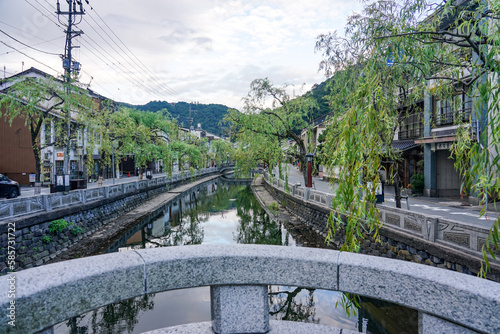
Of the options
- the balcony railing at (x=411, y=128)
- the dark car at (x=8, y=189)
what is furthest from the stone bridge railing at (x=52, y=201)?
the balcony railing at (x=411, y=128)

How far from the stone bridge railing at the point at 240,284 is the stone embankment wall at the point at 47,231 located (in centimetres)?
738

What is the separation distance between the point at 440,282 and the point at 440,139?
17.6m

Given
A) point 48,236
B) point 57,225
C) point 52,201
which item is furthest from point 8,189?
point 48,236

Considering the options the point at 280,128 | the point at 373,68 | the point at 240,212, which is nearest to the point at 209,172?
the point at 240,212

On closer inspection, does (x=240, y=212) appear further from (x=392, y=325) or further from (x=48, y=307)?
(x=48, y=307)

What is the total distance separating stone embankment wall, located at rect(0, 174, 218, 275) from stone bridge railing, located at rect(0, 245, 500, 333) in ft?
24.2

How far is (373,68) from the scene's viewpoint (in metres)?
3.49

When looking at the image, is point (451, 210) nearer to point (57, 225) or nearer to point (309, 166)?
point (309, 166)

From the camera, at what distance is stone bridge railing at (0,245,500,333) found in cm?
196

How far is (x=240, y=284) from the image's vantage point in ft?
8.20

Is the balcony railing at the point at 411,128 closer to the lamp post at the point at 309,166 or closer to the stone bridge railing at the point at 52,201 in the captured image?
the lamp post at the point at 309,166

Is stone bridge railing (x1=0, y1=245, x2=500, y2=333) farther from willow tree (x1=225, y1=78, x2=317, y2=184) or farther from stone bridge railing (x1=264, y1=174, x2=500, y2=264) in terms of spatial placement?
willow tree (x1=225, y1=78, x2=317, y2=184)

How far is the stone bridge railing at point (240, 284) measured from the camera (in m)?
1.96

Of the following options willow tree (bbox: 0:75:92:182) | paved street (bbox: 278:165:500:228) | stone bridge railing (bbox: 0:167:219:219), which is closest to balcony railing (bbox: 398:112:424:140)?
paved street (bbox: 278:165:500:228)
